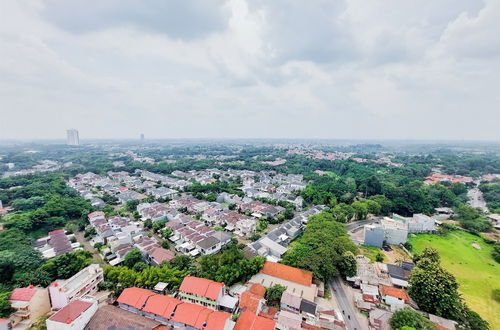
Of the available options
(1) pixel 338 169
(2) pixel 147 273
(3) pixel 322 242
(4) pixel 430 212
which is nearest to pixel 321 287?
(3) pixel 322 242

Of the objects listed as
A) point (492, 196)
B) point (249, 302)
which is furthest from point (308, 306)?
point (492, 196)

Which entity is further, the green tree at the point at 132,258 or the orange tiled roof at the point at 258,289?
the green tree at the point at 132,258

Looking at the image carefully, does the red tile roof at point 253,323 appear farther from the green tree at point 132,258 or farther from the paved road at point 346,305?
the green tree at point 132,258

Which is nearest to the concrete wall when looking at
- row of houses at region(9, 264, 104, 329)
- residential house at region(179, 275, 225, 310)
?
residential house at region(179, 275, 225, 310)

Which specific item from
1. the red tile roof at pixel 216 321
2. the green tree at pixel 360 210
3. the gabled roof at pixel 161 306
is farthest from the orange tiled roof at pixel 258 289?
the green tree at pixel 360 210

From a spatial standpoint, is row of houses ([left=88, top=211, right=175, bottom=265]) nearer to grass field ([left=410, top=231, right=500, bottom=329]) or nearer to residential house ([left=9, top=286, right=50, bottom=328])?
residential house ([left=9, top=286, right=50, bottom=328])

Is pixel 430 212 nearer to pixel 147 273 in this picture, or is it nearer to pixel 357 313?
pixel 357 313

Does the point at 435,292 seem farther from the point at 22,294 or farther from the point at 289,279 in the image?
the point at 22,294
